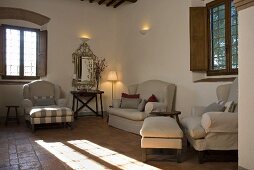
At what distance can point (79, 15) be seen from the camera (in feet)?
23.8

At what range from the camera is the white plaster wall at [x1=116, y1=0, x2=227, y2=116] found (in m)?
5.12

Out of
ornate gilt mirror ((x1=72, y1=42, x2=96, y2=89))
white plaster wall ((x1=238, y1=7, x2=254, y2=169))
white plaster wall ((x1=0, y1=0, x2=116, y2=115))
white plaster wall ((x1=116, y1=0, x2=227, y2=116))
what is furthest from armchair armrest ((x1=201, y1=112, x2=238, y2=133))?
white plaster wall ((x1=0, y1=0, x2=116, y2=115))

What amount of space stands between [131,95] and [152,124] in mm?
2639

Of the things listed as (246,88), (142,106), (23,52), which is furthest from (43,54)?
(246,88)

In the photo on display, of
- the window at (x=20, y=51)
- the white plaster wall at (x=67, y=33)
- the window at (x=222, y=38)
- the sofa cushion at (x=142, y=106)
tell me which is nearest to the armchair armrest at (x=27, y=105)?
the white plaster wall at (x=67, y=33)

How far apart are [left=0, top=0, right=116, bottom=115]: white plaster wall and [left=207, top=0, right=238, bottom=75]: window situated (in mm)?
3568

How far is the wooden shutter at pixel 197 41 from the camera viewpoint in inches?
192

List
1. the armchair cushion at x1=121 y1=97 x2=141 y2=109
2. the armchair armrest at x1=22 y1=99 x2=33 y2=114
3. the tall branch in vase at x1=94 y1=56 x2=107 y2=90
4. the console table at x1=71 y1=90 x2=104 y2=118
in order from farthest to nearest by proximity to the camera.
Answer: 1. the tall branch in vase at x1=94 y1=56 x2=107 y2=90
2. the console table at x1=71 y1=90 x2=104 y2=118
3. the armchair cushion at x1=121 y1=97 x2=141 y2=109
4. the armchair armrest at x1=22 y1=99 x2=33 y2=114

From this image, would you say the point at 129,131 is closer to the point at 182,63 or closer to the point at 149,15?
the point at 182,63

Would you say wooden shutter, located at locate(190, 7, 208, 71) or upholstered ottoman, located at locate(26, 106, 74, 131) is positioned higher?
wooden shutter, located at locate(190, 7, 208, 71)

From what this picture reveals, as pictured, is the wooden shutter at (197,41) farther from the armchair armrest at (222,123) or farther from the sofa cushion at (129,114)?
the armchair armrest at (222,123)

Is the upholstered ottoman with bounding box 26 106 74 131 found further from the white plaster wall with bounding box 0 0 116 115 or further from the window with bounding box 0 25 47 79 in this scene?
the window with bounding box 0 25 47 79

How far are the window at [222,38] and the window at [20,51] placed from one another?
4.79 meters

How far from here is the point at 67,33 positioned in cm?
708
